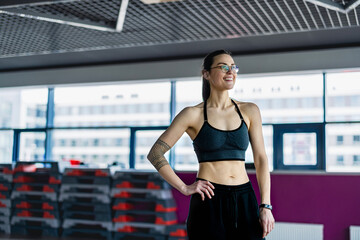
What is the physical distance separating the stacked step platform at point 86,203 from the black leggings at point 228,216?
15.7 ft

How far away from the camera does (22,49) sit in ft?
15.6

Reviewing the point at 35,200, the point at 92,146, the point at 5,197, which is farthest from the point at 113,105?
the point at 5,197

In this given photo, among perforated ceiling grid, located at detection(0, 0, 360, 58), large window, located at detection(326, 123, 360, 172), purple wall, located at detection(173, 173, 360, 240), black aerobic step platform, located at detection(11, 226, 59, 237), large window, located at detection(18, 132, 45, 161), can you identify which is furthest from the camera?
large window, located at detection(18, 132, 45, 161)

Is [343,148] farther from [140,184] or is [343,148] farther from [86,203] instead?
[86,203]

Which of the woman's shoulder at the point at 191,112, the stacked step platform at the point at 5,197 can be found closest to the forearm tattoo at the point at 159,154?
the woman's shoulder at the point at 191,112

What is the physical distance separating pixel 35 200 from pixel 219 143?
571 centimetres

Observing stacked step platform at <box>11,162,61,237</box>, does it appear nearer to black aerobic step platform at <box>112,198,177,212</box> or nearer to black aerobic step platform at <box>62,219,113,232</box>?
black aerobic step platform at <box>62,219,113,232</box>

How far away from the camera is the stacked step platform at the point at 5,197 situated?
273 inches

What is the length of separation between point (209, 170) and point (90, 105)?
23.0 ft

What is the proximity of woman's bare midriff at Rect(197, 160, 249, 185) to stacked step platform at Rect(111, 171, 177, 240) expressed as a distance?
4.28 m

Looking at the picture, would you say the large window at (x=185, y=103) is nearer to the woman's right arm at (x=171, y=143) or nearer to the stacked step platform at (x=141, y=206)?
the stacked step platform at (x=141, y=206)

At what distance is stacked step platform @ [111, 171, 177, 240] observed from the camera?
589 cm

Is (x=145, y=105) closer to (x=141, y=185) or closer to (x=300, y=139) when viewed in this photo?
(x=141, y=185)

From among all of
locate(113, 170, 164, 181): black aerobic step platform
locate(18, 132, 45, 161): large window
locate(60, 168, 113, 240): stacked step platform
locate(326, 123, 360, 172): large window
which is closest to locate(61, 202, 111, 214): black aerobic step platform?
locate(60, 168, 113, 240): stacked step platform
